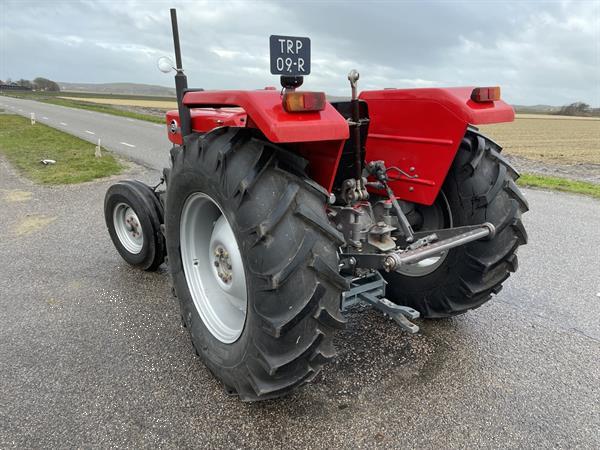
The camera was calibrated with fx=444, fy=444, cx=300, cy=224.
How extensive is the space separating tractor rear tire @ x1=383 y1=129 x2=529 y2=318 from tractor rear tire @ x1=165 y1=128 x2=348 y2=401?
118 centimetres

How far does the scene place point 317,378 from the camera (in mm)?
2490

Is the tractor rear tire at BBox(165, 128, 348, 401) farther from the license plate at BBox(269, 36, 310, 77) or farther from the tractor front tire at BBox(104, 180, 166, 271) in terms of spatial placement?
the tractor front tire at BBox(104, 180, 166, 271)

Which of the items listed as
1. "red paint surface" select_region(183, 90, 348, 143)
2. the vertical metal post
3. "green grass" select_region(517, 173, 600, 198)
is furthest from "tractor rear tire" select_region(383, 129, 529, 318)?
"green grass" select_region(517, 173, 600, 198)

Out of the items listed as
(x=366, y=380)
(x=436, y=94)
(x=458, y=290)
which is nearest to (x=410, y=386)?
(x=366, y=380)

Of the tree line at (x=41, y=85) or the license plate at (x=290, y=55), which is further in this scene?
the tree line at (x=41, y=85)

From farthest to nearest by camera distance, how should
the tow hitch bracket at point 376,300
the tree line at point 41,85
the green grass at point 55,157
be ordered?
the tree line at point 41,85 < the green grass at point 55,157 < the tow hitch bracket at point 376,300

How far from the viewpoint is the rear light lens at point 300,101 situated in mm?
1835

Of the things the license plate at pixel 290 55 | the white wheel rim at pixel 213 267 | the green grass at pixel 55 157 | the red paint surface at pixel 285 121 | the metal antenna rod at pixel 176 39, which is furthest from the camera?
the green grass at pixel 55 157

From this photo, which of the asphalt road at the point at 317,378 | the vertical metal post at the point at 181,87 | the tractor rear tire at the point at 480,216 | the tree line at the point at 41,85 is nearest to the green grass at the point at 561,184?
the asphalt road at the point at 317,378

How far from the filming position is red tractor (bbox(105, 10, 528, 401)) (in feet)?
6.14

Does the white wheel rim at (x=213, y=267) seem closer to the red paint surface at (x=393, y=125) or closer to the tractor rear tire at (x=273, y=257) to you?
the tractor rear tire at (x=273, y=257)

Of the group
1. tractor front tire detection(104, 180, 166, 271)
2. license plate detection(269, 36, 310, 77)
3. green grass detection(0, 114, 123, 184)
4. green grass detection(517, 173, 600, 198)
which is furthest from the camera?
green grass detection(0, 114, 123, 184)

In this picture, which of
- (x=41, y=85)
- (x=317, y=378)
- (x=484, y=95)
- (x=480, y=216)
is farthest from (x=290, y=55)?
(x=41, y=85)

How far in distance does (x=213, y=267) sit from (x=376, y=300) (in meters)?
1.02
